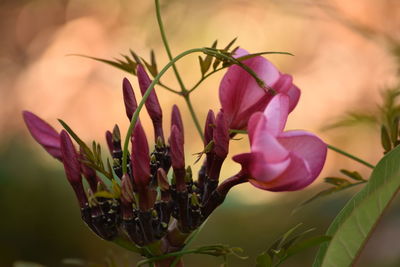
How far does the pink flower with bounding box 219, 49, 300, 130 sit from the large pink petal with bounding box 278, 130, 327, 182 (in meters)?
0.05

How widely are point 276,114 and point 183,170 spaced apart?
0.21 ft

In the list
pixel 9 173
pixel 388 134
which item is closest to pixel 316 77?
pixel 9 173

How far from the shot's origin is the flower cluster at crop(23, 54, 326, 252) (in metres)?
0.35

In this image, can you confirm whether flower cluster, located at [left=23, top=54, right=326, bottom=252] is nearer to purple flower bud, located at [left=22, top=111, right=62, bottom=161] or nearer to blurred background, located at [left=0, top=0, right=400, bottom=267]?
purple flower bud, located at [left=22, top=111, right=62, bottom=161]

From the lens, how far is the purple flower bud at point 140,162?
370 mm

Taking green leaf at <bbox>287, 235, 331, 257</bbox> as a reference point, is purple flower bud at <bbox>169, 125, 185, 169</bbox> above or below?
above

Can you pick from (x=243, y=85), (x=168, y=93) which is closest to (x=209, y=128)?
(x=243, y=85)

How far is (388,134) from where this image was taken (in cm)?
46

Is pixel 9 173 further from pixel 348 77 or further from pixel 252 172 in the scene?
pixel 252 172

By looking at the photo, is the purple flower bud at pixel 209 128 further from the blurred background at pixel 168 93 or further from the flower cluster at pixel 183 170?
the blurred background at pixel 168 93

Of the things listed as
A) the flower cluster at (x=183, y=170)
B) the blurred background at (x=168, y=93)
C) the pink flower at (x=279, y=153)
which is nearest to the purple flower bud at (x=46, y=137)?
the flower cluster at (x=183, y=170)

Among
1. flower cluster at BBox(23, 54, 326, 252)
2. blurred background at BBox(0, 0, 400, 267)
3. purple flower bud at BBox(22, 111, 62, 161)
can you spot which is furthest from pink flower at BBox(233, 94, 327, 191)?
blurred background at BBox(0, 0, 400, 267)

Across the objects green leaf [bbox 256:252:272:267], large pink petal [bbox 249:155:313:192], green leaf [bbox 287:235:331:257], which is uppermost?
large pink petal [bbox 249:155:313:192]

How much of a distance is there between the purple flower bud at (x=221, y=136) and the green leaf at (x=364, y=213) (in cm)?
8
